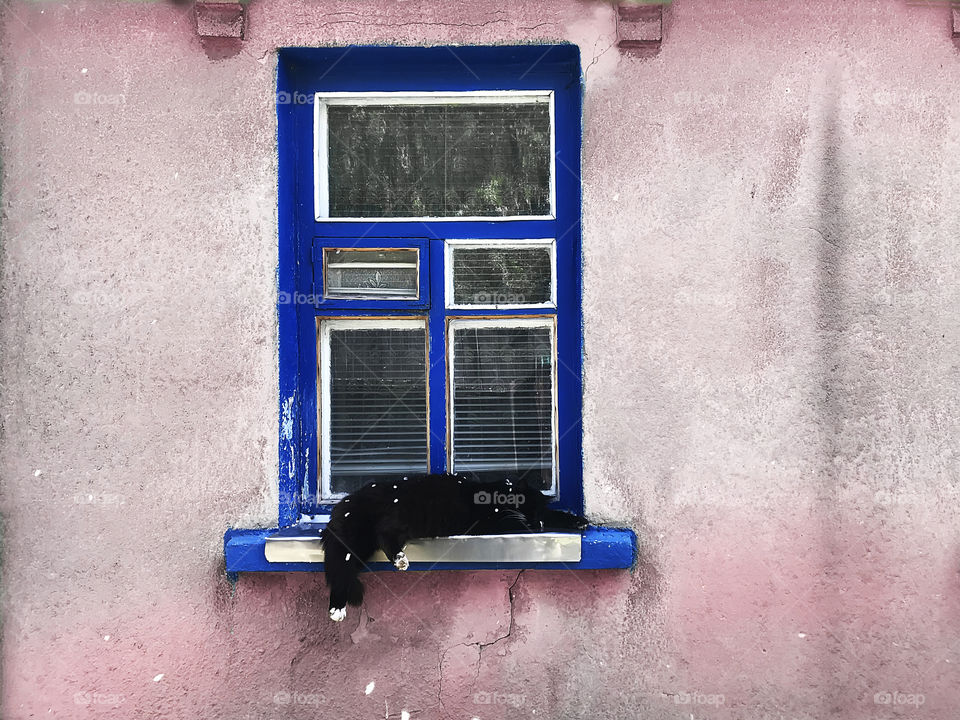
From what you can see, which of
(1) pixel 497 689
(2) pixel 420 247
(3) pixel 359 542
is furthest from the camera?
(2) pixel 420 247

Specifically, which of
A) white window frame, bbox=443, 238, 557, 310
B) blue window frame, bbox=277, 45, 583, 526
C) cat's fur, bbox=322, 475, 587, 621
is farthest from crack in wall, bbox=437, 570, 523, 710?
white window frame, bbox=443, 238, 557, 310

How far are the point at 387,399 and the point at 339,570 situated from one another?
28.8 inches

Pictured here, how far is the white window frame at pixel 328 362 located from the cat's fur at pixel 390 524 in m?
0.34

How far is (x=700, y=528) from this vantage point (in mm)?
2580

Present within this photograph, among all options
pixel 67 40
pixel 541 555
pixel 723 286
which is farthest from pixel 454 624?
pixel 67 40

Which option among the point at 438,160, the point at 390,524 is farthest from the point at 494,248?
the point at 390,524

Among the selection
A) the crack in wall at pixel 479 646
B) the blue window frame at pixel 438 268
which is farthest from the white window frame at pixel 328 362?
the crack in wall at pixel 479 646

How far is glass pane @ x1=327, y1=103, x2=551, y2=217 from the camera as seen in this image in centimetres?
282

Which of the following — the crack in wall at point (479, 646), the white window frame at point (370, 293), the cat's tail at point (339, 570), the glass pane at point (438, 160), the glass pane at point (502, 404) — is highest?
the glass pane at point (438, 160)

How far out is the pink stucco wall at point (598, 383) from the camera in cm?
256

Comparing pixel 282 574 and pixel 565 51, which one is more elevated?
pixel 565 51

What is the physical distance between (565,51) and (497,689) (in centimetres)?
250

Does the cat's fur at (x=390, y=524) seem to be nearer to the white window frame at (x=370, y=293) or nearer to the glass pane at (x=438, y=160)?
the white window frame at (x=370, y=293)

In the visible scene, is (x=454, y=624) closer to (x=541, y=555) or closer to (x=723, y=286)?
(x=541, y=555)
